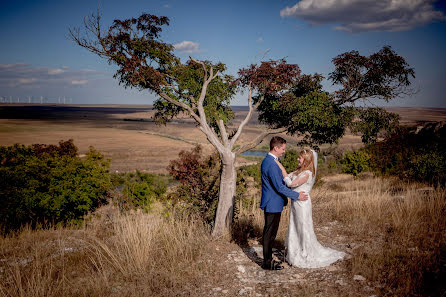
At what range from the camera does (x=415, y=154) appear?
1722cm

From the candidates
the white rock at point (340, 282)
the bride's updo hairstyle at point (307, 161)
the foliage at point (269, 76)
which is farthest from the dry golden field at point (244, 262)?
the foliage at point (269, 76)

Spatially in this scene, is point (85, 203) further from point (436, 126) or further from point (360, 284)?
point (436, 126)

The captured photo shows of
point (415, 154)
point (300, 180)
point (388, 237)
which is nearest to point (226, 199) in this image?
point (300, 180)

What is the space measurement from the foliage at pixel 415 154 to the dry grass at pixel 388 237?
387 cm

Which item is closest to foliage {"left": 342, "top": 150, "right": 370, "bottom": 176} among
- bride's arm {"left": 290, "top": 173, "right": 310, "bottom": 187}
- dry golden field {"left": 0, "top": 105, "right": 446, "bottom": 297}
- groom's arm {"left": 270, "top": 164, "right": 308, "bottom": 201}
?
dry golden field {"left": 0, "top": 105, "right": 446, "bottom": 297}

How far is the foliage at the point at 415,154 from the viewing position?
14.2 m

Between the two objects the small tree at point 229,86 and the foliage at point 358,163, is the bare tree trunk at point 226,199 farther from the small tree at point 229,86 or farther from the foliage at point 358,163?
the foliage at point 358,163

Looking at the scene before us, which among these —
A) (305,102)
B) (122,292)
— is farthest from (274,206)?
(305,102)

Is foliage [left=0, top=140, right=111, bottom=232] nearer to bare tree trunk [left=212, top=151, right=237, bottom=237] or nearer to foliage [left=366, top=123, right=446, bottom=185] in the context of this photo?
bare tree trunk [left=212, top=151, right=237, bottom=237]

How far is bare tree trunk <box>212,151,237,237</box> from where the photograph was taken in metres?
6.14

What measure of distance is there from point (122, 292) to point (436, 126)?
3107 centimetres

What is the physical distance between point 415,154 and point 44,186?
817 inches

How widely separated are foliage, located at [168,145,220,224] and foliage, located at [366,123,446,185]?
22.6 ft

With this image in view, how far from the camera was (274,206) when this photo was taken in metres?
4.43
